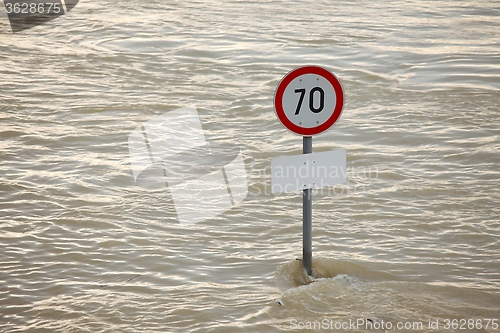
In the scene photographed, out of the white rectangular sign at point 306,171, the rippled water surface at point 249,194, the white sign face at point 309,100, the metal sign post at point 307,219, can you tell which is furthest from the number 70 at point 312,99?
the rippled water surface at point 249,194

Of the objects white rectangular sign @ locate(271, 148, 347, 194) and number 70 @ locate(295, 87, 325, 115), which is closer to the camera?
white rectangular sign @ locate(271, 148, 347, 194)

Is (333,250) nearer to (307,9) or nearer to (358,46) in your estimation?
(358,46)

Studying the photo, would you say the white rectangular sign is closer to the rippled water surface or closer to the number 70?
the number 70

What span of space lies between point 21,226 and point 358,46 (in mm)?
8945

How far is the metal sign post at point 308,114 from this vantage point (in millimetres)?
4766

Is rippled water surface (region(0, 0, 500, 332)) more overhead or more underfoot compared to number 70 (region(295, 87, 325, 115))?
more underfoot

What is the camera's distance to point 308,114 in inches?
192

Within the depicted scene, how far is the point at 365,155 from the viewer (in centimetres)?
802

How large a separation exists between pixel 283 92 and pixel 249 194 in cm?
241

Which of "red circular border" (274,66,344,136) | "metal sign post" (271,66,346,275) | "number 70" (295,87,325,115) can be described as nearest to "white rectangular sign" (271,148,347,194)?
"metal sign post" (271,66,346,275)

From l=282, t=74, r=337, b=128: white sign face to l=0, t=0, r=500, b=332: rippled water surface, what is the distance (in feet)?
4.15

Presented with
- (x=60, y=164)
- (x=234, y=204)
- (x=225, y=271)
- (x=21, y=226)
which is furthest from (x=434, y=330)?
(x=60, y=164)

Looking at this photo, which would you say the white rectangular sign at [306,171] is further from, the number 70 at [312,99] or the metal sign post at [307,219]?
the number 70 at [312,99]

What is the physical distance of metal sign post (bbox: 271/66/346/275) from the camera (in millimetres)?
4766
